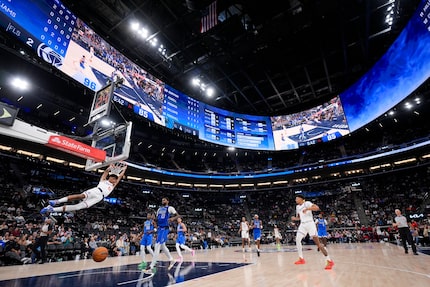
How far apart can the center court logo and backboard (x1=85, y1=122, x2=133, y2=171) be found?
796 cm

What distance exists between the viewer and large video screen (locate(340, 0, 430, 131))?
1526 centimetres

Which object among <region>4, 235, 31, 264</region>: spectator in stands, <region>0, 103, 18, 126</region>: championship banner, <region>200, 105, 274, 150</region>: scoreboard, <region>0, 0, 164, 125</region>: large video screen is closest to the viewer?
<region>0, 103, 18, 126</region>: championship banner

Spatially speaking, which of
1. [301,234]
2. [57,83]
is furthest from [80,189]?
[301,234]

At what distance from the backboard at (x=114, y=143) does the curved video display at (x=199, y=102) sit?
7.84 metres

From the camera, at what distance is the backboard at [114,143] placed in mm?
7859

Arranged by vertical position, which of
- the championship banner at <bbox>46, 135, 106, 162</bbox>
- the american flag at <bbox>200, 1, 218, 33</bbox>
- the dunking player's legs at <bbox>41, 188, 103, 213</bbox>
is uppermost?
the american flag at <bbox>200, 1, 218, 33</bbox>

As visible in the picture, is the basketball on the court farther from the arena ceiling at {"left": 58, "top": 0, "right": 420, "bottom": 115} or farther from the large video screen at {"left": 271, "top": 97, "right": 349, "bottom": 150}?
the large video screen at {"left": 271, "top": 97, "right": 349, "bottom": 150}

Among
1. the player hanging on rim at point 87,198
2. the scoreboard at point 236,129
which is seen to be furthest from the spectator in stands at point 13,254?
the scoreboard at point 236,129

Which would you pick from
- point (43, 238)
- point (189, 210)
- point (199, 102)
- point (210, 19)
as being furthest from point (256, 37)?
point (189, 210)

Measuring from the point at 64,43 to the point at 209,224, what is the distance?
967 inches

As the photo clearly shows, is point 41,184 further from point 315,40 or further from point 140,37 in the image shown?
point 315,40

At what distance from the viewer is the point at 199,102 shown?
1019 inches

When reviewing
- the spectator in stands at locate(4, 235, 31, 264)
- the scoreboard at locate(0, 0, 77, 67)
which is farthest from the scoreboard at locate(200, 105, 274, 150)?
the spectator in stands at locate(4, 235, 31, 264)

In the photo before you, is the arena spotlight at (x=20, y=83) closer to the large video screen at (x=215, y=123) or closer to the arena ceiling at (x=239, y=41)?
the arena ceiling at (x=239, y=41)
